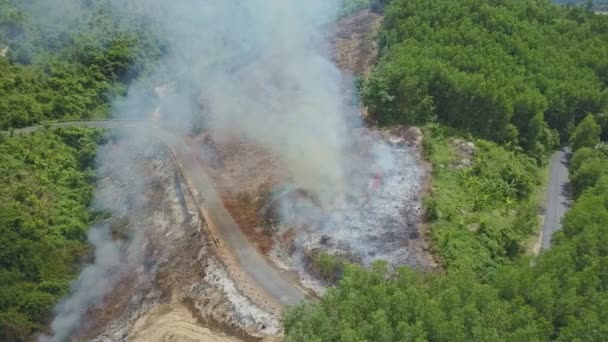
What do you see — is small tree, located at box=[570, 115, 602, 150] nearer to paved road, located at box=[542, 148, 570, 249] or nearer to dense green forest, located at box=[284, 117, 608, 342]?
paved road, located at box=[542, 148, 570, 249]

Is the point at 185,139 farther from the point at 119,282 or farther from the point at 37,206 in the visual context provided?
the point at 119,282

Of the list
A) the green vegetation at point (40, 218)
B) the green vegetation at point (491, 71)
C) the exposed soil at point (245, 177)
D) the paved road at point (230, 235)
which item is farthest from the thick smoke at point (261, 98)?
the green vegetation at point (491, 71)

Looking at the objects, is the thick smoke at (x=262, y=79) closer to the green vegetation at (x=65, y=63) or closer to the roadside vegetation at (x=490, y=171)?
the green vegetation at (x=65, y=63)

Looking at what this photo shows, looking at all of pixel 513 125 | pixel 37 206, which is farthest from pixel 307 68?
pixel 37 206

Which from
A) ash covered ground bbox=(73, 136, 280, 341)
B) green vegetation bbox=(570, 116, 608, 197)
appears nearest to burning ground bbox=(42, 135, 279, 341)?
ash covered ground bbox=(73, 136, 280, 341)

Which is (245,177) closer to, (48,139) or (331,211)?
(331,211)

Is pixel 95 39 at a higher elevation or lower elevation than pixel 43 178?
higher
